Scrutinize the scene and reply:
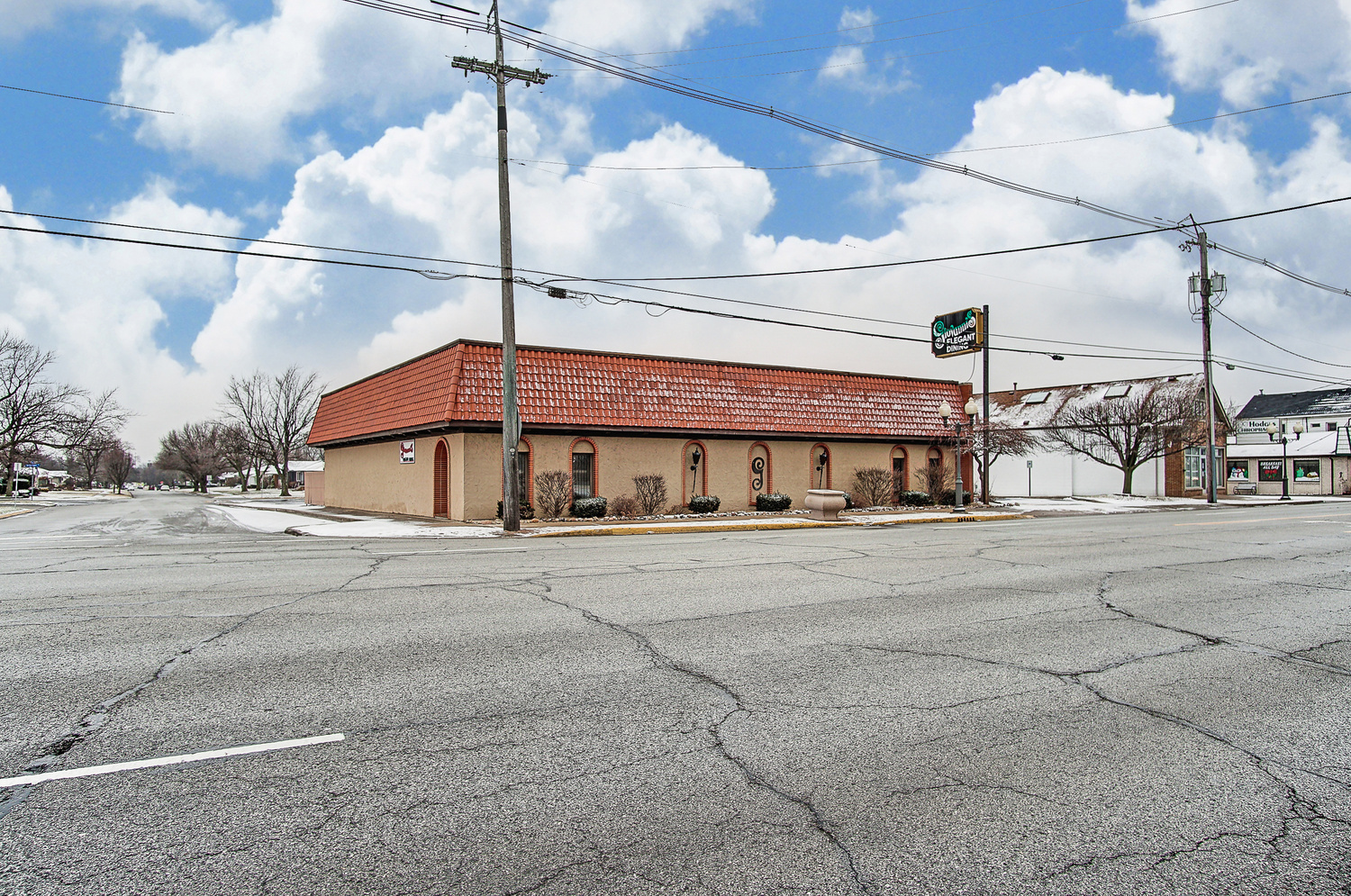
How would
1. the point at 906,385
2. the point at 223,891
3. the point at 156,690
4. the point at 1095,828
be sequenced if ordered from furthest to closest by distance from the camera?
the point at 906,385
the point at 156,690
the point at 1095,828
the point at 223,891

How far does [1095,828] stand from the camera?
10.9 feet

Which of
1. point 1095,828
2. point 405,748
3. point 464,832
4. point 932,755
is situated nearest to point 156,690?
point 405,748

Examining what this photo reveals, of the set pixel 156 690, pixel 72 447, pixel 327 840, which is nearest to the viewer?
pixel 327 840

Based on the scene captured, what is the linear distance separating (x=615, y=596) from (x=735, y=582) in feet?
5.97

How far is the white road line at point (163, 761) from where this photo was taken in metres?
3.64

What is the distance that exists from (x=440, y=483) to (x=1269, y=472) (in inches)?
2231

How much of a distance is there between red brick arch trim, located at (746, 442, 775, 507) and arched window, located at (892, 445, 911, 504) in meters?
6.42

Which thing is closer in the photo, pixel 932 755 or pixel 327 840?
pixel 327 840

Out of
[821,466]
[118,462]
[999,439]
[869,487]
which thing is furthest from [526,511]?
[118,462]

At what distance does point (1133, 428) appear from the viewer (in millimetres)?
37781

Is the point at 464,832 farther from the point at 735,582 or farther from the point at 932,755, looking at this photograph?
the point at 735,582

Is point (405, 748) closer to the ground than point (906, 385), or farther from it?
closer to the ground

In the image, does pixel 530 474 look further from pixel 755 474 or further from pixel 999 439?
pixel 999 439

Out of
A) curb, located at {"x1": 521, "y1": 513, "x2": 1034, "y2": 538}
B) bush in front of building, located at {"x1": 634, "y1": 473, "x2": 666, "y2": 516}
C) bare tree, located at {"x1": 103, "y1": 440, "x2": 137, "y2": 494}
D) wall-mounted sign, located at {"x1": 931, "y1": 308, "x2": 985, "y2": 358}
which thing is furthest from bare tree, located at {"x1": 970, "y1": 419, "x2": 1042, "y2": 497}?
bare tree, located at {"x1": 103, "y1": 440, "x2": 137, "y2": 494}
